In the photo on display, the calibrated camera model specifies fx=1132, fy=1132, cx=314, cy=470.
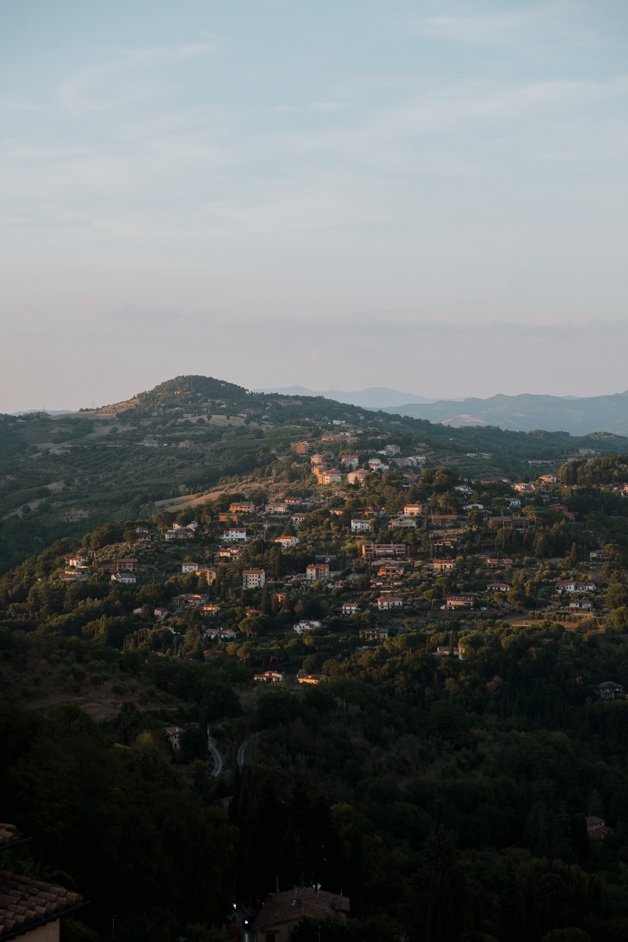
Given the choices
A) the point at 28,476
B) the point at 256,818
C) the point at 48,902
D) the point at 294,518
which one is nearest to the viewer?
the point at 48,902

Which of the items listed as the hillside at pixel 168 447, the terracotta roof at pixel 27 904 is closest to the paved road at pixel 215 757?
the terracotta roof at pixel 27 904

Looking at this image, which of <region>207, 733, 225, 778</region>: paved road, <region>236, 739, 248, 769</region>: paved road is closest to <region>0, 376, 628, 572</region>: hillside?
<region>207, 733, 225, 778</region>: paved road

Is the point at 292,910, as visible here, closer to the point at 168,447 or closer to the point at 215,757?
the point at 215,757

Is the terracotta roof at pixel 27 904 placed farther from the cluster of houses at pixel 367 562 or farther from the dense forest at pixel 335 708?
the cluster of houses at pixel 367 562

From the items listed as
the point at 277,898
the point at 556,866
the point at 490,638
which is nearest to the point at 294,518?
the point at 490,638

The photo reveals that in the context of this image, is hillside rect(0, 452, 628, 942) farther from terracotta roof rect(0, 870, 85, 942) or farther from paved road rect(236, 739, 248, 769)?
terracotta roof rect(0, 870, 85, 942)

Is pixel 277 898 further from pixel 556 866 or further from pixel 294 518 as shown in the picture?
pixel 294 518
